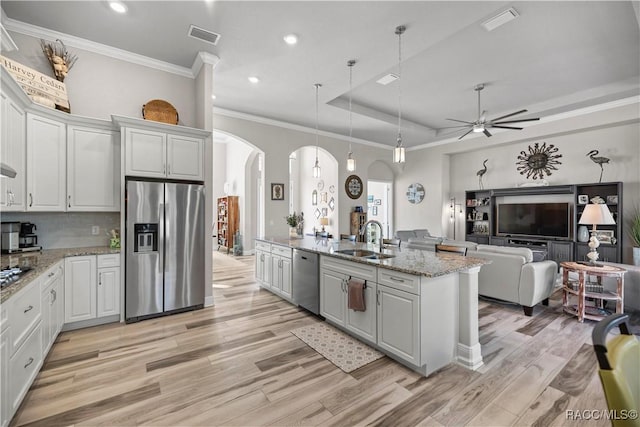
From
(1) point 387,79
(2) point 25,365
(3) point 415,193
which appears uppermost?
(1) point 387,79

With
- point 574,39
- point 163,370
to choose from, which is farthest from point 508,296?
point 163,370

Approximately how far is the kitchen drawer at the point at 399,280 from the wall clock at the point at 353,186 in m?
5.65

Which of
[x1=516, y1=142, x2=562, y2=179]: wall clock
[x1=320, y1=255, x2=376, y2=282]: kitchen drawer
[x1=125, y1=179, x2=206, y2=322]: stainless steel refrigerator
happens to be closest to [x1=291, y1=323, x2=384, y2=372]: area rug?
[x1=320, y1=255, x2=376, y2=282]: kitchen drawer

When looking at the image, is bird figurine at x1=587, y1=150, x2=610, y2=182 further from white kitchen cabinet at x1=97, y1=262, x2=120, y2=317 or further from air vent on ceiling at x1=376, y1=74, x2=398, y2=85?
white kitchen cabinet at x1=97, y1=262, x2=120, y2=317

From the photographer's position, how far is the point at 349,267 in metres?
2.99

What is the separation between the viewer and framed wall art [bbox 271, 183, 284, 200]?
21.7ft

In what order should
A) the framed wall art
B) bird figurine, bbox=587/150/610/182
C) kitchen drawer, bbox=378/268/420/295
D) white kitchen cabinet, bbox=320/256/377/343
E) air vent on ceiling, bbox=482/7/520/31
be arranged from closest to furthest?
kitchen drawer, bbox=378/268/420/295 < white kitchen cabinet, bbox=320/256/377/343 < air vent on ceiling, bbox=482/7/520/31 < bird figurine, bbox=587/150/610/182 < the framed wall art

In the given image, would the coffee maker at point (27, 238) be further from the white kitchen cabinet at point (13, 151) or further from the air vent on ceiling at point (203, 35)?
the air vent on ceiling at point (203, 35)

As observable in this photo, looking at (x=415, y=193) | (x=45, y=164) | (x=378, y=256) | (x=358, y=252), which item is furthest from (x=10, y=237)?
(x=415, y=193)

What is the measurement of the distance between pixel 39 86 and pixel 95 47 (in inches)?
39.2

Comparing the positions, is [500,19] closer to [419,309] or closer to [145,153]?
[419,309]

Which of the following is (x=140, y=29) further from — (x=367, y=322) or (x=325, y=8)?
(x=367, y=322)

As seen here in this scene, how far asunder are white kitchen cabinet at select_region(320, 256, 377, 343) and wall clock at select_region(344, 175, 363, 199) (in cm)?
499

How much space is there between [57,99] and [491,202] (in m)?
8.43
